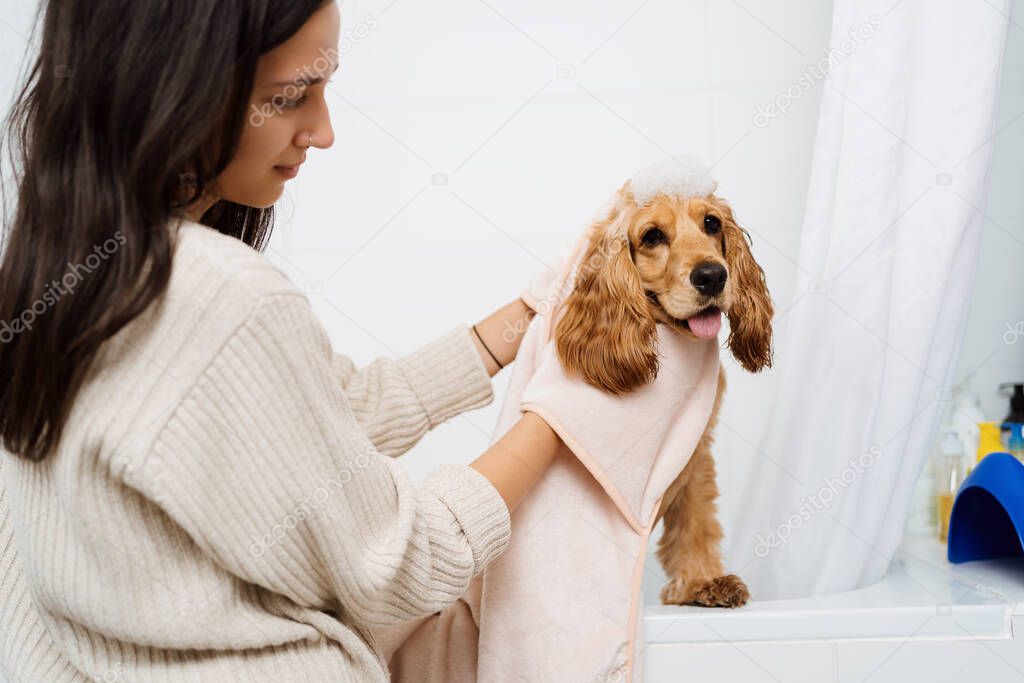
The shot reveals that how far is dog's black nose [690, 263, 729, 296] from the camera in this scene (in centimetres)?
109

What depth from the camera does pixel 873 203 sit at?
1.42 m

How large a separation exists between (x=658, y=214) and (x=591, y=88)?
716 mm

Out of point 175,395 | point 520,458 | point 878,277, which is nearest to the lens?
point 175,395

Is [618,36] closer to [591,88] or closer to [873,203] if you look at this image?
[591,88]

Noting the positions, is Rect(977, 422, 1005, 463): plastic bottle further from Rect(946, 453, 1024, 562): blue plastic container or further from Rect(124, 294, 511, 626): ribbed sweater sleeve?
Rect(124, 294, 511, 626): ribbed sweater sleeve

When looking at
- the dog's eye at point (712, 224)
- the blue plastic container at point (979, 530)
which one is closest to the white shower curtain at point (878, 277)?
the blue plastic container at point (979, 530)

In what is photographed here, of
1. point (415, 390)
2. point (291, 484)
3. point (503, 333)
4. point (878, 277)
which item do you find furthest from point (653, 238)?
point (291, 484)

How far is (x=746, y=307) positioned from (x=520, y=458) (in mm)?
407

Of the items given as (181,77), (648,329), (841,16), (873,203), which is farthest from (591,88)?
(181,77)

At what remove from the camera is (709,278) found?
42.9 inches

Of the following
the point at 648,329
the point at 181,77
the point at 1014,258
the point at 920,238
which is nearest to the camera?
the point at 181,77

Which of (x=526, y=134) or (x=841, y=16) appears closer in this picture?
(x=841, y=16)

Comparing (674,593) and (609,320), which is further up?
(609,320)

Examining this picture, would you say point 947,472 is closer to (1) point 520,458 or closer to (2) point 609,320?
(2) point 609,320
